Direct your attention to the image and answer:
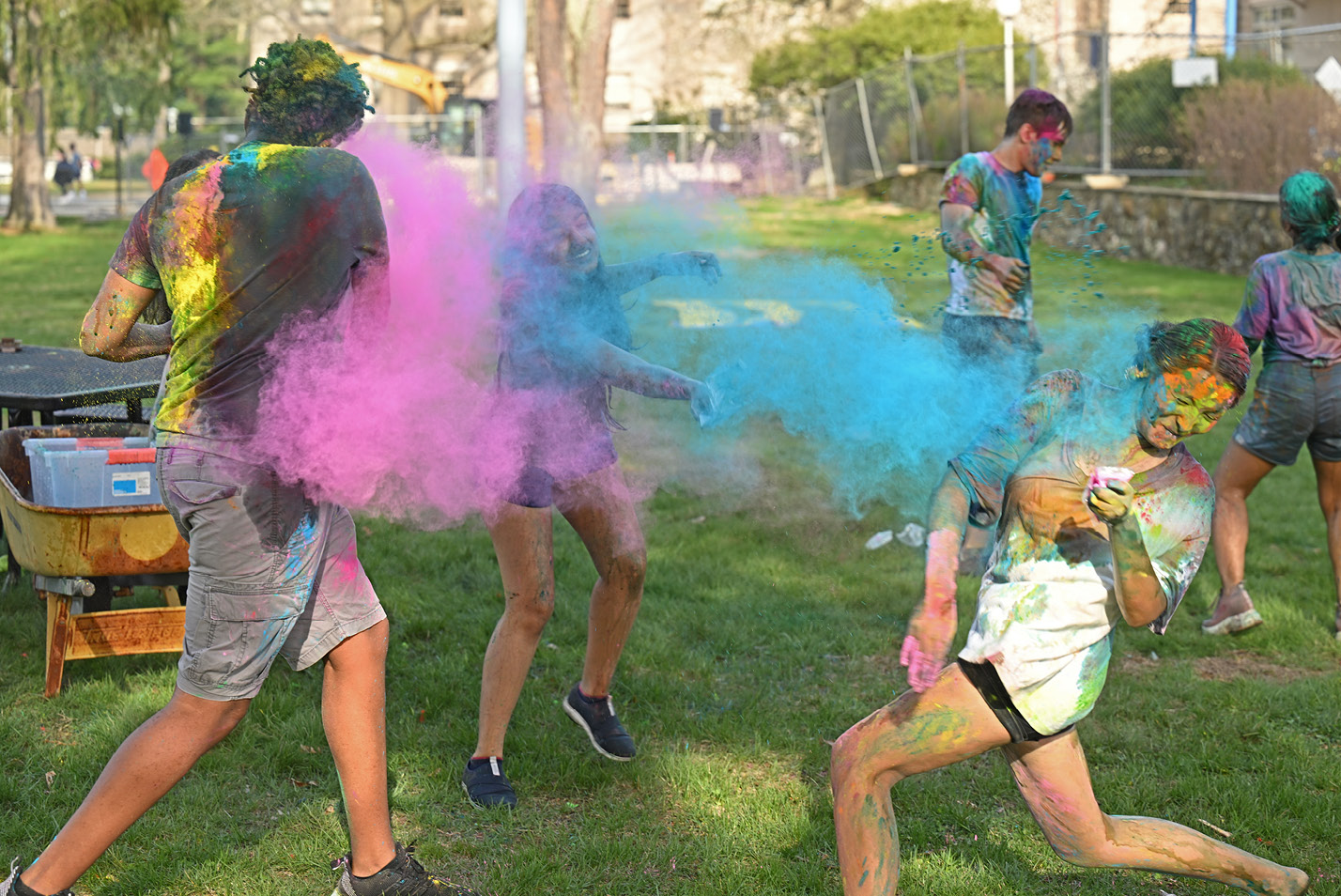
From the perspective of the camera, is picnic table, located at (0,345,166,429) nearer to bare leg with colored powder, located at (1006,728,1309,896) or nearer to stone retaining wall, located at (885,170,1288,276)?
bare leg with colored powder, located at (1006,728,1309,896)

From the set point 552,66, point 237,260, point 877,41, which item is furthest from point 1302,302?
point 877,41

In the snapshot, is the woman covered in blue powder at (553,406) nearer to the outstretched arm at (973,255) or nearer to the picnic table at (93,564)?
the picnic table at (93,564)

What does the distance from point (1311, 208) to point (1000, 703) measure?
333 centimetres

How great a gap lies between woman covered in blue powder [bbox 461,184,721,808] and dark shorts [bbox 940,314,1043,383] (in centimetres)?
162

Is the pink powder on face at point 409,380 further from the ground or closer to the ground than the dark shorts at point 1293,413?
further from the ground

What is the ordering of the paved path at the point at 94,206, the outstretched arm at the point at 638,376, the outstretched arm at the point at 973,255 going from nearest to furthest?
the outstretched arm at the point at 638,376, the outstretched arm at the point at 973,255, the paved path at the point at 94,206

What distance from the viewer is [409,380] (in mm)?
3369

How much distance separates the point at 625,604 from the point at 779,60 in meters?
31.3

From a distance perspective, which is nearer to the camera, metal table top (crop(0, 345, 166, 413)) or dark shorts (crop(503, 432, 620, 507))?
dark shorts (crop(503, 432, 620, 507))

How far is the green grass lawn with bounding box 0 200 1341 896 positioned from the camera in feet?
12.0

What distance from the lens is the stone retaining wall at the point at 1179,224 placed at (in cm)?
1500

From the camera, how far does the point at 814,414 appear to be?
388cm

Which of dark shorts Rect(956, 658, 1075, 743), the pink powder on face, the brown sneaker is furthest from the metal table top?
the brown sneaker

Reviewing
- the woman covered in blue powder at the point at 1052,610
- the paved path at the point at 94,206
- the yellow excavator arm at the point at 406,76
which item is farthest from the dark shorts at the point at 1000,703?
the paved path at the point at 94,206
